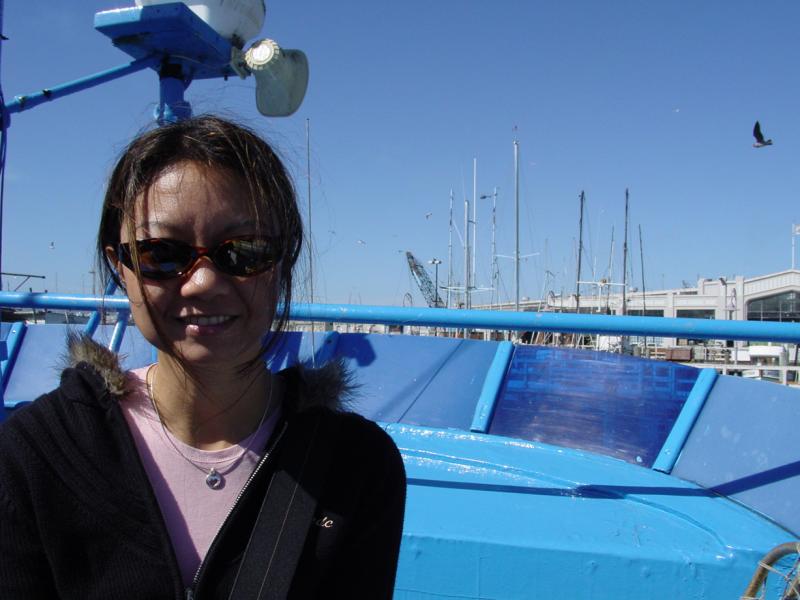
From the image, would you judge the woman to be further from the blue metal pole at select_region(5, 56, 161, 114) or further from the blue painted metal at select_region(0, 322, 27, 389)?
the blue painted metal at select_region(0, 322, 27, 389)

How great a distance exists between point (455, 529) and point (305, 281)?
1179 mm

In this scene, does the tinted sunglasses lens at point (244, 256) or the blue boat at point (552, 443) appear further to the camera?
the blue boat at point (552, 443)

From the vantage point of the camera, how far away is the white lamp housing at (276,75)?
400 cm

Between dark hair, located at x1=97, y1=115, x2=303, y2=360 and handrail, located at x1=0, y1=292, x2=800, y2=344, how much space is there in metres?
0.99

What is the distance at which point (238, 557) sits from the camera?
3.39 feet

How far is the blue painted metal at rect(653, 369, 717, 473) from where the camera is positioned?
303cm

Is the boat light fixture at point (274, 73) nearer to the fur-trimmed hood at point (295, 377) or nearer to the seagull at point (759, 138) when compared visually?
the fur-trimmed hood at point (295, 377)

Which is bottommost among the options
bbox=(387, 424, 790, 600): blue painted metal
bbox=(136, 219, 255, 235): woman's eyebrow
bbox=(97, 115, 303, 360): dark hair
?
bbox=(387, 424, 790, 600): blue painted metal

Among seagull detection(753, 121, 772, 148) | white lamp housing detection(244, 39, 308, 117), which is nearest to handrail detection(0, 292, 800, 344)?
white lamp housing detection(244, 39, 308, 117)

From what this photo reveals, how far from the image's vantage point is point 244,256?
3.62 feet

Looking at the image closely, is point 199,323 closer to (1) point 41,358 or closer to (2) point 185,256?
(2) point 185,256

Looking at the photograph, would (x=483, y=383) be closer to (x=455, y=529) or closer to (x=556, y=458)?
(x=556, y=458)

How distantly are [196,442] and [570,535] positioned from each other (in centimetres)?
150

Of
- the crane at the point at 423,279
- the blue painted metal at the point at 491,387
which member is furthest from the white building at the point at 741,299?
the blue painted metal at the point at 491,387
